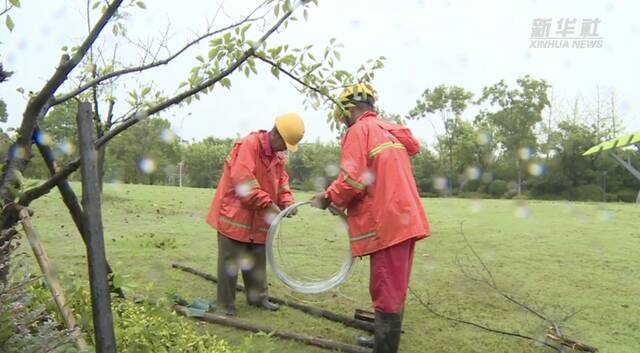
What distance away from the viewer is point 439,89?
31391 mm

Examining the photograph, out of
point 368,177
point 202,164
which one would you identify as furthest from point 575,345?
point 202,164

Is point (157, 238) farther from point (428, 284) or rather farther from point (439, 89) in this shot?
point (439, 89)

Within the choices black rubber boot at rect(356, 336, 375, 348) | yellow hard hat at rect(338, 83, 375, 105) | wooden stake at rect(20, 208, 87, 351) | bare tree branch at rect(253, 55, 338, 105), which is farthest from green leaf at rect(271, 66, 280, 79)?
black rubber boot at rect(356, 336, 375, 348)

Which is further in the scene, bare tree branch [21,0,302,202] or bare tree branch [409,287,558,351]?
bare tree branch [409,287,558,351]

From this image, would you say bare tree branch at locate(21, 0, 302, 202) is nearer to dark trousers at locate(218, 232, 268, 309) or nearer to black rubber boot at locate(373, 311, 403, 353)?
black rubber boot at locate(373, 311, 403, 353)

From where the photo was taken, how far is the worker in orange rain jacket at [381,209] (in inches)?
132

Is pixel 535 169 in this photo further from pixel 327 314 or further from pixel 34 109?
pixel 34 109

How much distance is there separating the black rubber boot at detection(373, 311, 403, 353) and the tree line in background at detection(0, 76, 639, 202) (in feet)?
69.2

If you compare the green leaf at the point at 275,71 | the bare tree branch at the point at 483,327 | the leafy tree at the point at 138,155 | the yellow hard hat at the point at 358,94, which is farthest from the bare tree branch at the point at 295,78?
the leafy tree at the point at 138,155

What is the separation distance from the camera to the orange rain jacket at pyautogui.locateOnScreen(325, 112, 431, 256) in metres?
3.34

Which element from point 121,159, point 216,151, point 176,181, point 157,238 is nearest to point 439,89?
point 216,151

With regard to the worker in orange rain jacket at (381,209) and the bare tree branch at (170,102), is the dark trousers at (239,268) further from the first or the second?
the bare tree branch at (170,102)

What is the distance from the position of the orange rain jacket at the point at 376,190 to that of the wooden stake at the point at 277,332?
22.8 inches

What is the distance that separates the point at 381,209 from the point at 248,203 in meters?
1.10
